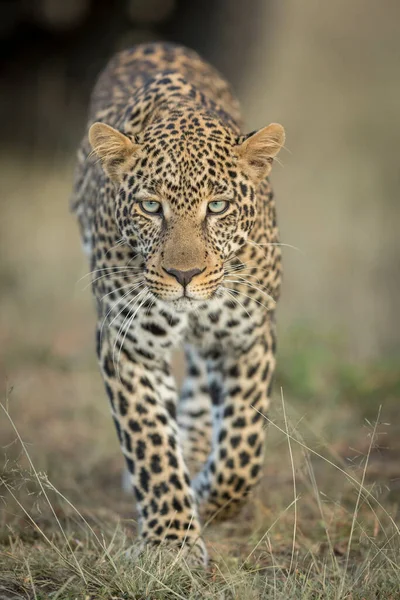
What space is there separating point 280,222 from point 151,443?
8.08 metres

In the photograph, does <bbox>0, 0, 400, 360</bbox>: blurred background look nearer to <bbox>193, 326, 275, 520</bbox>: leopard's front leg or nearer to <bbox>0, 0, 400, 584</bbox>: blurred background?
<bbox>0, 0, 400, 584</bbox>: blurred background

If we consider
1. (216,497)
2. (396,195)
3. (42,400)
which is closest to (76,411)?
(42,400)

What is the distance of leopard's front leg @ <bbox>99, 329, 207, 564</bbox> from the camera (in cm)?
600

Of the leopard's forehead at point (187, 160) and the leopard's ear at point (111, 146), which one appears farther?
the leopard's ear at point (111, 146)

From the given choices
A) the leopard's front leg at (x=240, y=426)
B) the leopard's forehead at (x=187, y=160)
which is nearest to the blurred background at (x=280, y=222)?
the leopard's front leg at (x=240, y=426)

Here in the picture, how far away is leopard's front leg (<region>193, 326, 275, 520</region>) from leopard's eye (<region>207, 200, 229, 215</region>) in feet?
3.34

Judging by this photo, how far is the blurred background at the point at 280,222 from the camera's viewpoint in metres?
8.38

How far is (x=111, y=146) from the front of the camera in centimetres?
591

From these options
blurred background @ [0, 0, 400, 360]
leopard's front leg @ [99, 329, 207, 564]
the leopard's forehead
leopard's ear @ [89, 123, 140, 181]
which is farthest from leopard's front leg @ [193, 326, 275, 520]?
blurred background @ [0, 0, 400, 360]

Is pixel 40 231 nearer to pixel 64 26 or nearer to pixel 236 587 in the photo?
pixel 64 26

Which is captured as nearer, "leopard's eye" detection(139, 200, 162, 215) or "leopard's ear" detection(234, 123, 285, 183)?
"leopard's eye" detection(139, 200, 162, 215)

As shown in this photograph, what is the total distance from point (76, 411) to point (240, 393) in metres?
3.29

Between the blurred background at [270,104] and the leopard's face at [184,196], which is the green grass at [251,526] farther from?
the blurred background at [270,104]

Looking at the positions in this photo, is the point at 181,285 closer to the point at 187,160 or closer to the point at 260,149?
the point at 187,160
